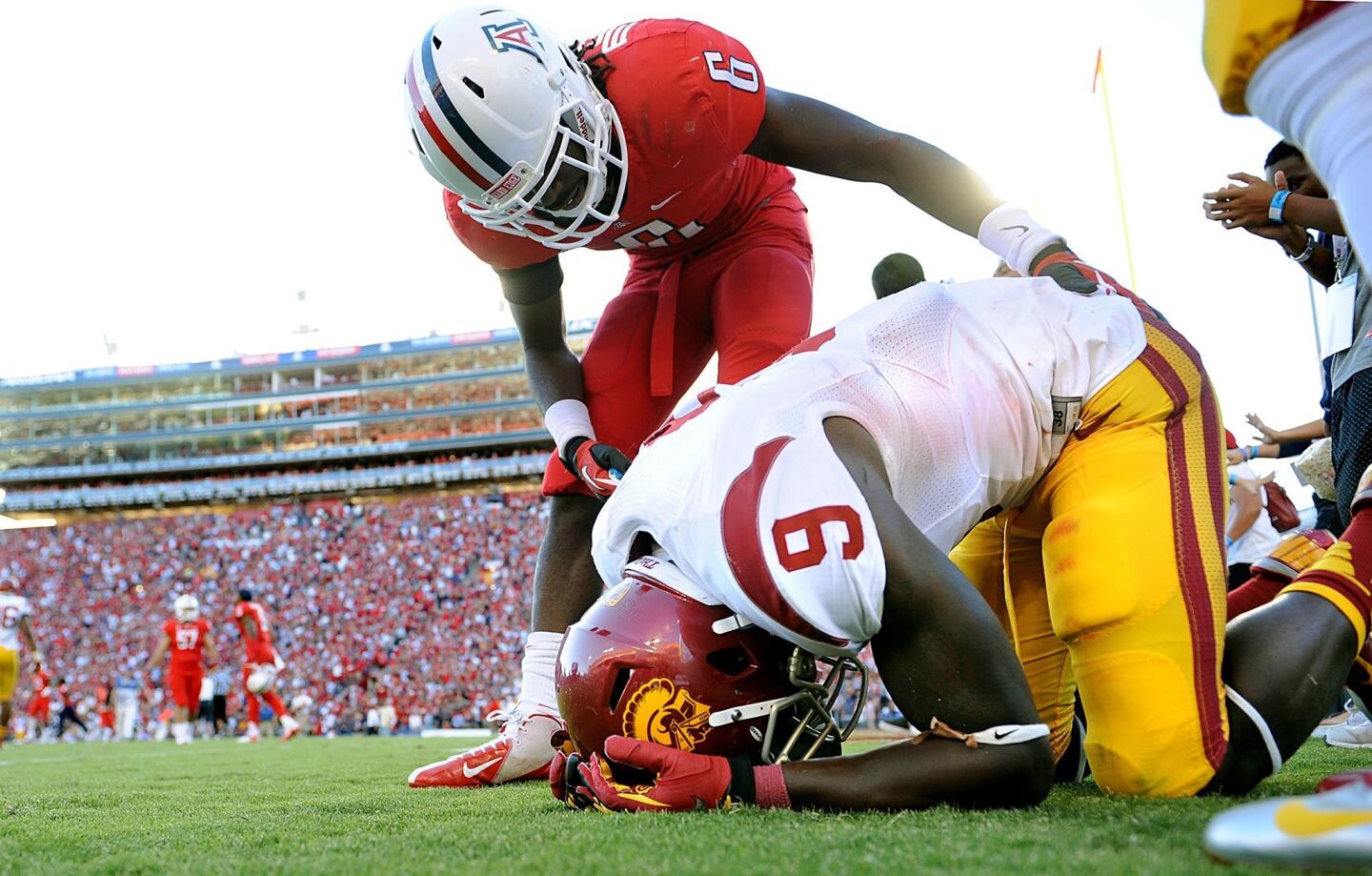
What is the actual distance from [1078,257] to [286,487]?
127ft

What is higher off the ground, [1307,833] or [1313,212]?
[1313,212]

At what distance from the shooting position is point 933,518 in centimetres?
217

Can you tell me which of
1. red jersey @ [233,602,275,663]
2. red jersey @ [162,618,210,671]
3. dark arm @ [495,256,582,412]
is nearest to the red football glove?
dark arm @ [495,256,582,412]

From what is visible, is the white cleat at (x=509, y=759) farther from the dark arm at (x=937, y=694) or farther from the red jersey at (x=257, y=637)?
the red jersey at (x=257, y=637)

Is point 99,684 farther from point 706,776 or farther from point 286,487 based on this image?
point 706,776

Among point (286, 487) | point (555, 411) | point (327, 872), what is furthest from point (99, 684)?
point (327, 872)

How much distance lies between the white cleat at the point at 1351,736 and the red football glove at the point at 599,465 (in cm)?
259

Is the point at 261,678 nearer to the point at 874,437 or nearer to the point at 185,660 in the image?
the point at 185,660

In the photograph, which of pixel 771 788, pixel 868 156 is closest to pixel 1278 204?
pixel 868 156

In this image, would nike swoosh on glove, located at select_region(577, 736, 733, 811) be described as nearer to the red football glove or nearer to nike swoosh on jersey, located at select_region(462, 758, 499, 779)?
the red football glove

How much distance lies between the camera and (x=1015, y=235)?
2.53 m

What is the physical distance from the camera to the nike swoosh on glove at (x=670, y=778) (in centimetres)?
188

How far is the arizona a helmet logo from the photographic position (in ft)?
8.31

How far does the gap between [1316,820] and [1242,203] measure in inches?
89.3
